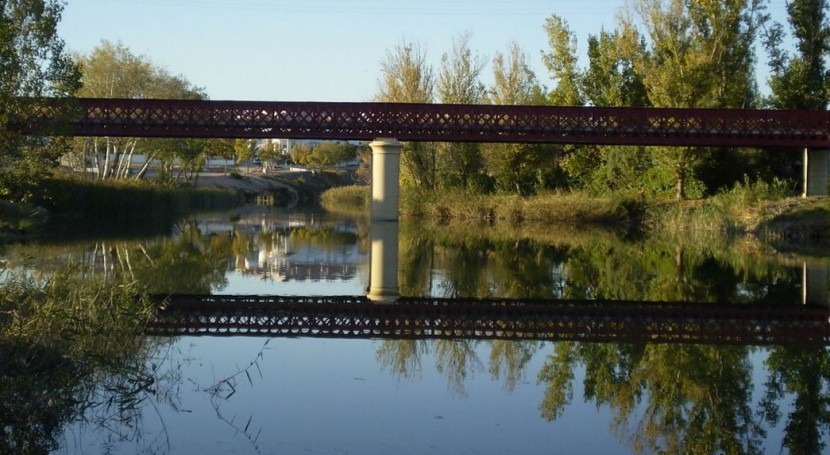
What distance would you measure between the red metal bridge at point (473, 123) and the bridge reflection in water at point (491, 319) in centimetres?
2230

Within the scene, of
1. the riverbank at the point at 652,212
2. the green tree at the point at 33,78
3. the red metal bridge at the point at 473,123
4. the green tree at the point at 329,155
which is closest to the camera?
the green tree at the point at 33,78

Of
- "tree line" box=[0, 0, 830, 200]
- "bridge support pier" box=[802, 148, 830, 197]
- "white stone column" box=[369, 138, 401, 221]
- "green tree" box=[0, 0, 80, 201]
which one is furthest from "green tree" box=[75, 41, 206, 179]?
"bridge support pier" box=[802, 148, 830, 197]

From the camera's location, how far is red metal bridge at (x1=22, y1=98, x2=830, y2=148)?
3903cm

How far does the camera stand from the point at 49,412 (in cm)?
769

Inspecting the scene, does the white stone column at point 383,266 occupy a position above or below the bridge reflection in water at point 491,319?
above

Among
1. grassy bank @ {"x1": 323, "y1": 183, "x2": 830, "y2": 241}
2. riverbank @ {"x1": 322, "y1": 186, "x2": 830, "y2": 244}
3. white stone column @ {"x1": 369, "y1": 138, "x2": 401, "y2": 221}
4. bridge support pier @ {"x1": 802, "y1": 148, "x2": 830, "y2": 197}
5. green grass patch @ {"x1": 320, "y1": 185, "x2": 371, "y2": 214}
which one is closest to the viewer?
riverbank @ {"x1": 322, "y1": 186, "x2": 830, "y2": 244}

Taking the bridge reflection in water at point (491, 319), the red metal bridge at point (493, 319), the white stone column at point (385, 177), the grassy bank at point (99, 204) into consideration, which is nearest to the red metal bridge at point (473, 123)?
the white stone column at point (385, 177)

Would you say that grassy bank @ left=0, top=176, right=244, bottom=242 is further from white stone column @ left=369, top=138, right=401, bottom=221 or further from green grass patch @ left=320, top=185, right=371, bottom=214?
green grass patch @ left=320, top=185, right=371, bottom=214

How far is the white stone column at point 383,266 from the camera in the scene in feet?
57.2

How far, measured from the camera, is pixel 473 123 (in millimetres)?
40375

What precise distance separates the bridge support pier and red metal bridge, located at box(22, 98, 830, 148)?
31.2 inches

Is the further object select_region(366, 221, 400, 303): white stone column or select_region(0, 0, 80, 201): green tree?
select_region(0, 0, 80, 201): green tree

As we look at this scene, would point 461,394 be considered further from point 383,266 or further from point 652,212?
point 652,212

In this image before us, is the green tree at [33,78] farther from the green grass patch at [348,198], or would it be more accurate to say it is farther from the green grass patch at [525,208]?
the green grass patch at [348,198]
